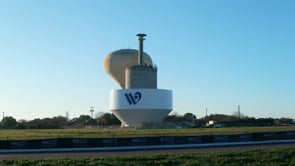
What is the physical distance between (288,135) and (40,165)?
90.7 feet

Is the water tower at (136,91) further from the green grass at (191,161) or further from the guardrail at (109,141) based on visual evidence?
the green grass at (191,161)

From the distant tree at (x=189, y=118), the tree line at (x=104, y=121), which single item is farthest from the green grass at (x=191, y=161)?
the distant tree at (x=189, y=118)

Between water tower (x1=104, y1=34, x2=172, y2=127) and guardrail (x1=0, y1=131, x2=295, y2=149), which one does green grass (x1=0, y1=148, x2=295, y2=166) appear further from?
water tower (x1=104, y1=34, x2=172, y2=127)

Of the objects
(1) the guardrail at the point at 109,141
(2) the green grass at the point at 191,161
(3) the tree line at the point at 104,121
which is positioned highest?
(3) the tree line at the point at 104,121

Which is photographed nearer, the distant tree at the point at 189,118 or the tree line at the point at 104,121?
the tree line at the point at 104,121

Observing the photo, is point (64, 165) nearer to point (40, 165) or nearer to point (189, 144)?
point (40, 165)

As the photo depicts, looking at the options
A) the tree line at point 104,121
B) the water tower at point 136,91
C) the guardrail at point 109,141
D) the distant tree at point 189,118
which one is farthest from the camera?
the distant tree at point 189,118

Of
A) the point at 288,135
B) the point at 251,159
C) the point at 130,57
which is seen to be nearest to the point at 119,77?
the point at 130,57

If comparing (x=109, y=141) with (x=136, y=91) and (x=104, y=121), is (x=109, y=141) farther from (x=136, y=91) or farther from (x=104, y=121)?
(x=104, y=121)

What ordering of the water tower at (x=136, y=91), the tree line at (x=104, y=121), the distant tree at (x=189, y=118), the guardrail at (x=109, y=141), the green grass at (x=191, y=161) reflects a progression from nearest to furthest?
the green grass at (x=191, y=161)
the guardrail at (x=109, y=141)
the water tower at (x=136, y=91)
the tree line at (x=104, y=121)
the distant tree at (x=189, y=118)

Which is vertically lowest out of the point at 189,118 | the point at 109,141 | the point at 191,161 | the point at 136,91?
the point at 191,161

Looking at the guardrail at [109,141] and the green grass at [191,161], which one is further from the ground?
the guardrail at [109,141]

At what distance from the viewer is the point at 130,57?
371ft

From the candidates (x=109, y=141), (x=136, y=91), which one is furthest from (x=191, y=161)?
(x=136, y=91)
